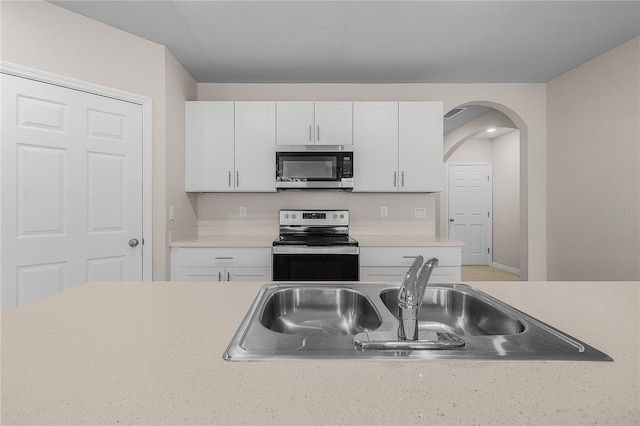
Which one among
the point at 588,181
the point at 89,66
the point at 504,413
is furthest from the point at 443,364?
the point at 588,181

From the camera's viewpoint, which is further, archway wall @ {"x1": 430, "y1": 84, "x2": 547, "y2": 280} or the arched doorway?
the arched doorway

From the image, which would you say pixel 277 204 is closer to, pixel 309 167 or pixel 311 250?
pixel 309 167

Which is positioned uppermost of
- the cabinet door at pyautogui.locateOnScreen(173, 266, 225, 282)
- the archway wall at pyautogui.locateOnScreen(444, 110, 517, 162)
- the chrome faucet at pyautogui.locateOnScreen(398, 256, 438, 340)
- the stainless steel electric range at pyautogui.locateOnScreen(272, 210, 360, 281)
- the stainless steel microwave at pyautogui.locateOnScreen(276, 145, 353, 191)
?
the archway wall at pyautogui.locateOnScreen(444, 110, 517, 162)

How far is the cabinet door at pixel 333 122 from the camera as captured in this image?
10.1 feet

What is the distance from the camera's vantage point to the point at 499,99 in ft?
11.4

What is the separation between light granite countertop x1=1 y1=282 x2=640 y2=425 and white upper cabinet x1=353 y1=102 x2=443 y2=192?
242cm

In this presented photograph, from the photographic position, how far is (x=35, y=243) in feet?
6.80

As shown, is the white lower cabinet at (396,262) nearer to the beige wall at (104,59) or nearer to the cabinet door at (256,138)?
the cabinet door at (256,138)

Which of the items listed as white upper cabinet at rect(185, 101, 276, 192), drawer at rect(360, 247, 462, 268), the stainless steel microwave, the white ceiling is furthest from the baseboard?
white upper cabinet at rect(185, 101, 276, 192)

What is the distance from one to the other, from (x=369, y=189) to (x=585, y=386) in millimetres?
2682

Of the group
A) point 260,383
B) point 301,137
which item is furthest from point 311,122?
point 260,383

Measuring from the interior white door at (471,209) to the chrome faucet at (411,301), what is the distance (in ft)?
20.0

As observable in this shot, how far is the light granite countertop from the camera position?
45cm

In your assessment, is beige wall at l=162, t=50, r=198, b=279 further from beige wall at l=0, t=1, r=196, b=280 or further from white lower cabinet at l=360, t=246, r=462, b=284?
white lower cabinet at l=360, t=246, r=462, b=284
